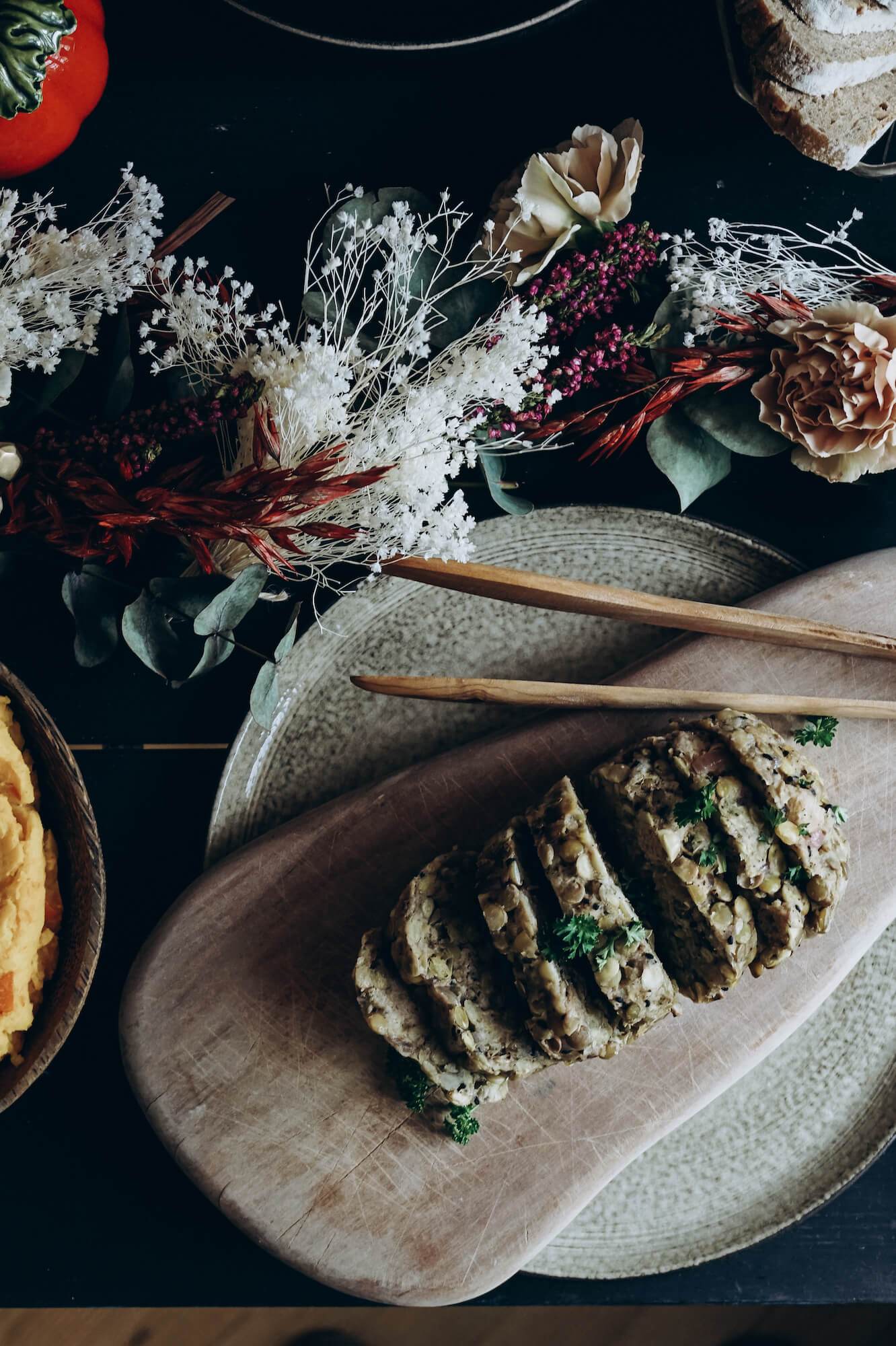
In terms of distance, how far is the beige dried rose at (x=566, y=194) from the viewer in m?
2.09

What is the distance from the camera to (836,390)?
2084 mm

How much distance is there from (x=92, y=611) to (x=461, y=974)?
115cm

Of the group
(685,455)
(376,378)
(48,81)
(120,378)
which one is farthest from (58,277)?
(685,455)

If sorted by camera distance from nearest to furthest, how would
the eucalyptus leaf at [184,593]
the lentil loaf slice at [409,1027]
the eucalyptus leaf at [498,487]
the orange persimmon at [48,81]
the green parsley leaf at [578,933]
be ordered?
the orange persimmon at [48,81]
the green parsley leaf at [578,933]
the lentil loaf slice at [409,1027]
the eucalyptus leaf at [184,593]
the eucalyptus leaf at [498,487]

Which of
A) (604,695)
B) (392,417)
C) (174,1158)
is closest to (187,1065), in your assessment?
(174,1158)

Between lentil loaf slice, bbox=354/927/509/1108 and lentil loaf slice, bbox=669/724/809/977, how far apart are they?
64 centimetres

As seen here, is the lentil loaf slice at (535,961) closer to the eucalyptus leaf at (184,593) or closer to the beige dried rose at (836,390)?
the eucalyptus leaf at (184,593)

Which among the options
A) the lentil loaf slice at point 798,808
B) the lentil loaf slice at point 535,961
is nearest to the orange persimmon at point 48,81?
the lentil loaf slice at point 535,961

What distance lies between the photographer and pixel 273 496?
186cm

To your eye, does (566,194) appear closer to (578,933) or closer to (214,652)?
(214,652)

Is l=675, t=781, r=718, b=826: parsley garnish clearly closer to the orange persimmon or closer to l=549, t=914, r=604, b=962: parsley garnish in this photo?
l=549, t=914, r=604, b=962: parsley garnish

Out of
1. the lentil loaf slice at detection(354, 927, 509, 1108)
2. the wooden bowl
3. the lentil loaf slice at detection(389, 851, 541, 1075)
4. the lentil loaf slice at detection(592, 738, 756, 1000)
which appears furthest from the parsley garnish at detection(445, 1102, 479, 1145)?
the wooden bowl

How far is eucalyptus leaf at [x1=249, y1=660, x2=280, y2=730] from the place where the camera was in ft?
7.07

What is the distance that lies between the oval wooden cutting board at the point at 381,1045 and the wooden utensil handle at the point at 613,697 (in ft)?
0.17
